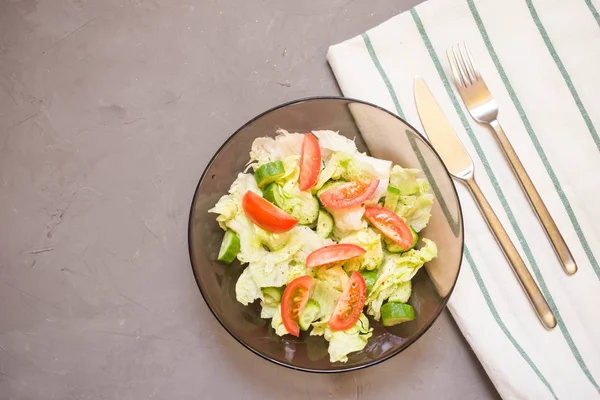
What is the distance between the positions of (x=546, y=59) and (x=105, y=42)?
109 centimetres

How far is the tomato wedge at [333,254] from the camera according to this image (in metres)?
1.25

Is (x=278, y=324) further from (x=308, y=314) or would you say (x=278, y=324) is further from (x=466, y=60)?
(x=466, y=60)

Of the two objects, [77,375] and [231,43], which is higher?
[231,43]

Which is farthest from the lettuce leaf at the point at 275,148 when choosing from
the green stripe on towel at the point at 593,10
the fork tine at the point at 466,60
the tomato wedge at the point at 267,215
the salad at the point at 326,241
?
the green stripe on towel at the point at 593,10

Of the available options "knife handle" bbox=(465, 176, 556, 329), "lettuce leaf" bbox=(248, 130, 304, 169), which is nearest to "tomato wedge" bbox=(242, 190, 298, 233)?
"lettuce leaf" bbox=(248, 130, 304, 169)

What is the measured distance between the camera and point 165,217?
1470 millimetres

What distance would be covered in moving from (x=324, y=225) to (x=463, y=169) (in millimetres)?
369

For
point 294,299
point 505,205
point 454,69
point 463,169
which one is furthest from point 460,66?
point 294,299

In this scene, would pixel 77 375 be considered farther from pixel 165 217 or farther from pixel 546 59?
pixel 546 59

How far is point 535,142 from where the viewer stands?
4.81 ft

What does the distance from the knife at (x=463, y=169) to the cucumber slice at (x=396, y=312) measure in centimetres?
29

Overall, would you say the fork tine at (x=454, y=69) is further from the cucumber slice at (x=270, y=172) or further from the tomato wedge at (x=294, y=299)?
the tomato wedge at (x=294, y=299)

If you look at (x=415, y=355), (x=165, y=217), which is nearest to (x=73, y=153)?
(x=165, y=217)

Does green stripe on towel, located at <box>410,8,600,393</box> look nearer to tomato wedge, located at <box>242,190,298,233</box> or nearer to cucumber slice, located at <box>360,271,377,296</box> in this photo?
cucumber slice, located at <box>360,271,377,296</box>
